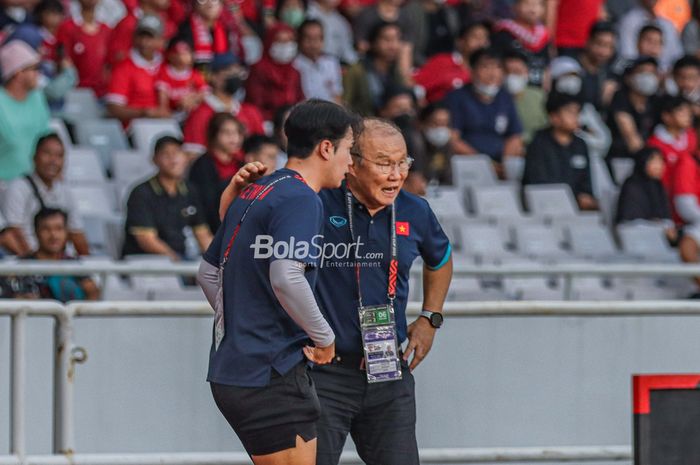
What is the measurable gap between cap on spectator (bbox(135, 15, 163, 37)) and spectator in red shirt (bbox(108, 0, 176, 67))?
0.50ft

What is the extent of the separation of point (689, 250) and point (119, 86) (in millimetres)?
4840

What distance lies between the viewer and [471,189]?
12625 millimetres

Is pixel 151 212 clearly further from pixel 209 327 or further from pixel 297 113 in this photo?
pixel 297 113

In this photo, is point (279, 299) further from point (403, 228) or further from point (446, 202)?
point (446, 202)

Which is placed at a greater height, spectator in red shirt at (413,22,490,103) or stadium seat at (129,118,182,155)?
spectator in red shirt at (413,22,490,103)

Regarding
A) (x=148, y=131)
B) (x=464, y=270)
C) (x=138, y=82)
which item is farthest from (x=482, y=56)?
(x=464, y=270)

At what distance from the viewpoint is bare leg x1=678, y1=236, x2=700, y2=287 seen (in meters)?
11.7

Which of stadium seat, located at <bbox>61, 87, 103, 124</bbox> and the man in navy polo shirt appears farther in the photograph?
stadium seat, located at <bbox>61, 87, 103, 124</bbox>

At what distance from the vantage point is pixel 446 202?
1232 centimetres

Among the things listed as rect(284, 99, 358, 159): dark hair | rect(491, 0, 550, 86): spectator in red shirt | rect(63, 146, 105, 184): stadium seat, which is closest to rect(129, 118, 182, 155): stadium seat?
rect(63, 146, 105, 184): stadium seat

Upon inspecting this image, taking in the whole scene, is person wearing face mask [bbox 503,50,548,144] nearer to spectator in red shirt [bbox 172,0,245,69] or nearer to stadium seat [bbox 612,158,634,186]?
stadium seat [bbox 612,158,634,186]

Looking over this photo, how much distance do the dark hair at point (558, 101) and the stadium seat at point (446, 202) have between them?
1363 mm

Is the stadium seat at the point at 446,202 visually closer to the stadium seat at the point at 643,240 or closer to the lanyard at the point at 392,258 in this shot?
the stadium seat at the point at 643,240

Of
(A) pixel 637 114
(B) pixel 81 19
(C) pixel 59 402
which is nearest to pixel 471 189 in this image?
(A) pixel 637 114
